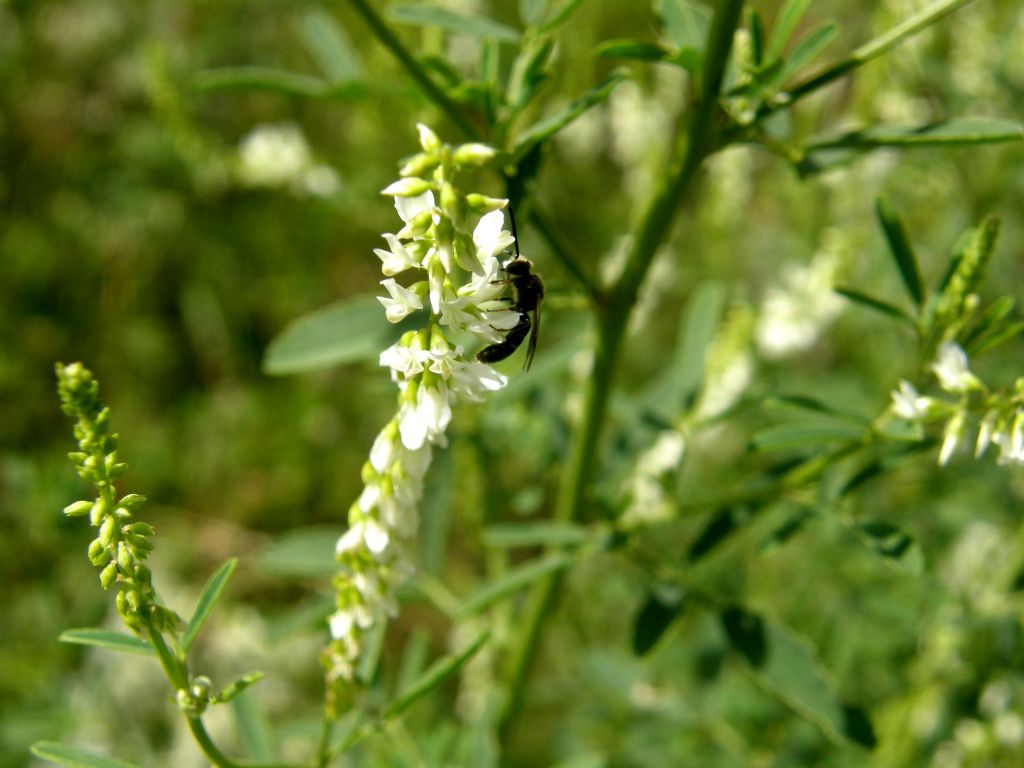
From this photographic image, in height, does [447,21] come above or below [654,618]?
above

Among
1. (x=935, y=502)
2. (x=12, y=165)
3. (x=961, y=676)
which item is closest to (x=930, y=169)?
(x=935, y=502)

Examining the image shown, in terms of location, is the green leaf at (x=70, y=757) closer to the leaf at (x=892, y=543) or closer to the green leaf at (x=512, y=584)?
the green leaf at (x=512, y=584)

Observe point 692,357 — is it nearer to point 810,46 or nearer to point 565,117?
point 810,46

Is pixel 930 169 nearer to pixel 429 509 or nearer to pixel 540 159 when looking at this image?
pixel 429 509

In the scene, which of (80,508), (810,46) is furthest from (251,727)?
(810,46)

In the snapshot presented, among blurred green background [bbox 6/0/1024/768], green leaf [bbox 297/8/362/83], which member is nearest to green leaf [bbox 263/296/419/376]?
blurred green background [bbox 6/0/1024/768]

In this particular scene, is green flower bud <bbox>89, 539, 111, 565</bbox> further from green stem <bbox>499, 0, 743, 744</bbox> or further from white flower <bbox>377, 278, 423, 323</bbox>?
green stem <bbox>499, 0, 743, 744</bbox>
